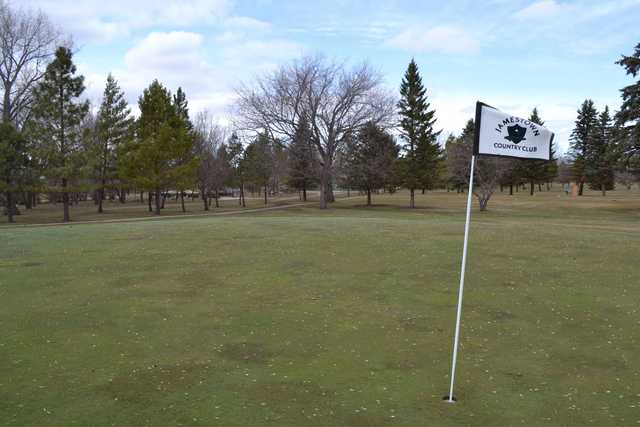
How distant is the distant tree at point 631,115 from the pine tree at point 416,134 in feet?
67.6

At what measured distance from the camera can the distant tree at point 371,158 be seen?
54.4 meters

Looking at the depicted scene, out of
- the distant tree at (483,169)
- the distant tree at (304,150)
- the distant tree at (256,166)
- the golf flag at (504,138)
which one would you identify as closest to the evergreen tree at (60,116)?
the distant tree at (304,150)

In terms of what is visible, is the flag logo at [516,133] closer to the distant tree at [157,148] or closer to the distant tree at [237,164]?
the distant tree at [157,148]

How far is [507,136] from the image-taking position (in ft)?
22.3

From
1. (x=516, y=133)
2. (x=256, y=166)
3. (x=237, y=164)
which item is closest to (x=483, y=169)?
(x=256, y=166)

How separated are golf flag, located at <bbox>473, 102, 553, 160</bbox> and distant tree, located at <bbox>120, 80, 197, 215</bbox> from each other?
46016mm

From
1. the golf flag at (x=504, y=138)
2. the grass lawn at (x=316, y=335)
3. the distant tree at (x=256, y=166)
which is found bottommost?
the grass lawn at (x=316, y=335)

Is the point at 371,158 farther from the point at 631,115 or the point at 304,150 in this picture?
the point at 631,115

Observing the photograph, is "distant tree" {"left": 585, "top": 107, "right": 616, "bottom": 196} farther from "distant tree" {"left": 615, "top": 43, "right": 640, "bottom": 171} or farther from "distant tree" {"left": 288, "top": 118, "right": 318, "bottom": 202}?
"distant tree" {"left": 288, "top": 118, "right": 318, "bottom": 202}

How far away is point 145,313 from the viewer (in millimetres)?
9977

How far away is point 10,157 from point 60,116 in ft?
18.3

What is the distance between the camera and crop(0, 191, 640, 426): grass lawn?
611 centimetres

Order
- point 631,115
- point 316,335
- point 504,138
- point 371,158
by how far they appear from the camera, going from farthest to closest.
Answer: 1. point 371,158
2. point 631,115
3. point 316,335
4. point 504,138

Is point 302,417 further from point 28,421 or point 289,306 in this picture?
point 289,306
